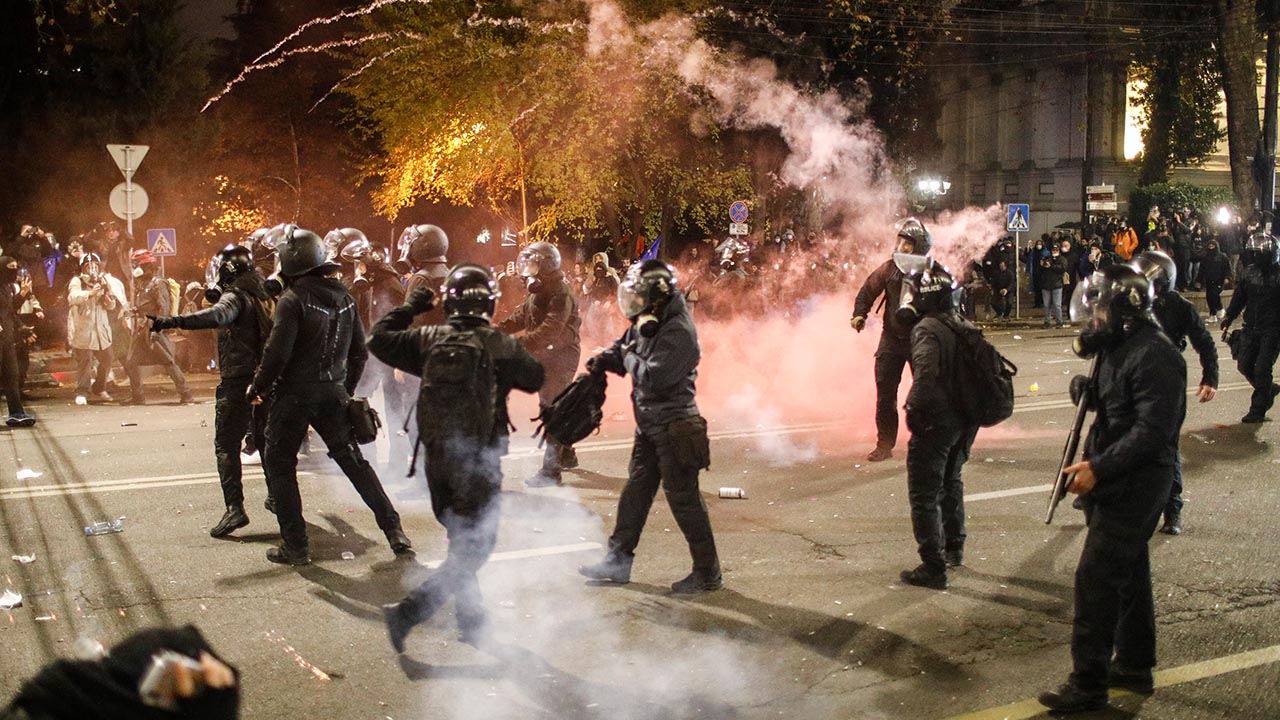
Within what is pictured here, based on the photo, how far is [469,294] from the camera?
17.4 feet

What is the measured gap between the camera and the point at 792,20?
2441cm

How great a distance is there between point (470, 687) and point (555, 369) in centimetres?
447

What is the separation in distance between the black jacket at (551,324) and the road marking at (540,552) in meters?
1.87

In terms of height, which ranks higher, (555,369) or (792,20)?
(792,20)

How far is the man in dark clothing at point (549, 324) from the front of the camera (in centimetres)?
893

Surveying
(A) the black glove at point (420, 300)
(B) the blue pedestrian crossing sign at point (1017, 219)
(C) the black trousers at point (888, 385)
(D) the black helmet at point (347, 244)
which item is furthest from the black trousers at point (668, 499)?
(B) the blue pedestrian crossing sign at point (1017, 219)

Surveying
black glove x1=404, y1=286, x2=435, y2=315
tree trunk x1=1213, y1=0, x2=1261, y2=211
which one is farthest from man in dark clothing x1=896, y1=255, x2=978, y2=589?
tree trunk x1=1213, y1=0, x2=1261, y2=211

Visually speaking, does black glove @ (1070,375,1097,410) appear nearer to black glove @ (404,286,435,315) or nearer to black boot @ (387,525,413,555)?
black glove @ (404,286,435,315)

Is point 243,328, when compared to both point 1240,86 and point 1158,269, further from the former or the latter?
point 1240,86

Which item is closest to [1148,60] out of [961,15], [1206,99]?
[1206,99]

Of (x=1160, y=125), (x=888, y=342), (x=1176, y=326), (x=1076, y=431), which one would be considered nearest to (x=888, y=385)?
(x=888, y=342)

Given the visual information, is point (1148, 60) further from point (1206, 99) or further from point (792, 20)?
point (792, 20)

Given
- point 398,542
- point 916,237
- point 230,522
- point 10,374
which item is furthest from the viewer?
point 10,374

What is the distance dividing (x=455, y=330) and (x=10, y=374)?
354 inches
